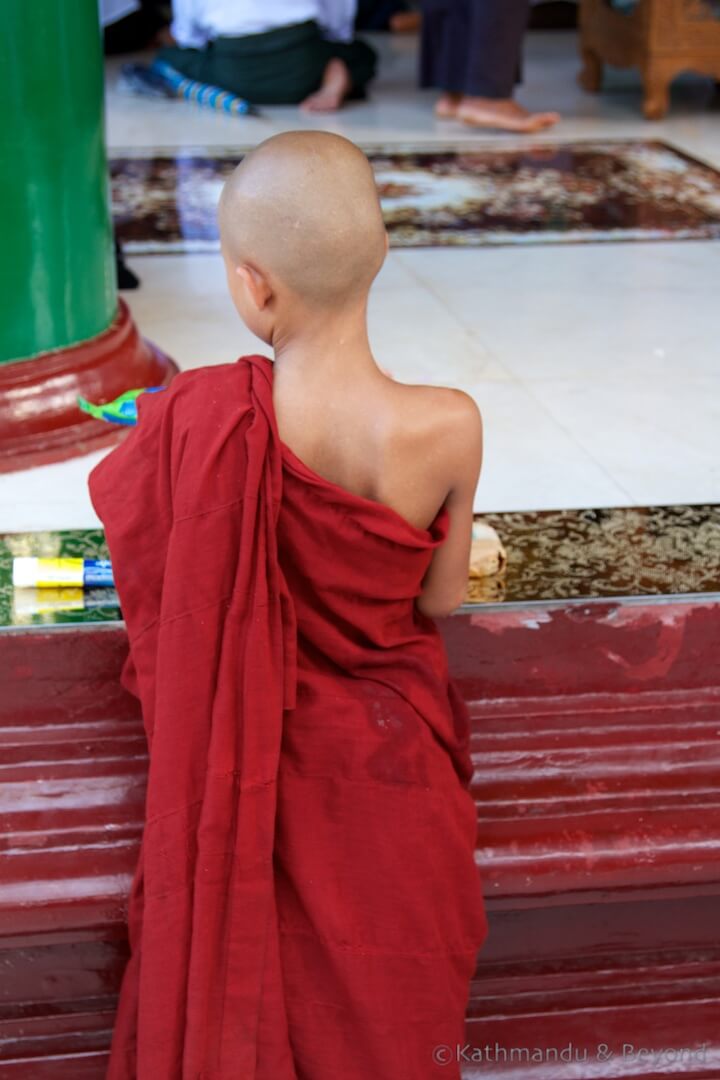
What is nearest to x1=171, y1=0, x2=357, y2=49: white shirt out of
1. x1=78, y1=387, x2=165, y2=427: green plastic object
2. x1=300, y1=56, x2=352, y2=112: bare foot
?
x1=300, y1=56, x2=352, y2=112: bare foot

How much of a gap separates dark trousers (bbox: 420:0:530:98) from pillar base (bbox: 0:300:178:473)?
8.48 feet

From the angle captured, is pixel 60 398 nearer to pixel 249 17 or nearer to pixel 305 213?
pixel 305 213

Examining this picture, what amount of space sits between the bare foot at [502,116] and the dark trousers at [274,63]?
0.58 meters

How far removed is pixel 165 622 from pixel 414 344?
1.37 meters

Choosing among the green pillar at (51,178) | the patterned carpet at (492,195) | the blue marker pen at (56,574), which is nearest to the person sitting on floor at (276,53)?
the patterned carpet at (492,195)

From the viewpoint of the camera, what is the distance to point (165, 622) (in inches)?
50.4

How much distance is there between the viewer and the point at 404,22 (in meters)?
6.47

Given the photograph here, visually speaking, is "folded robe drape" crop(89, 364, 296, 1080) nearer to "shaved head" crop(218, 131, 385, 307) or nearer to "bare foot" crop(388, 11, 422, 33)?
"shaved head" crop(218, 131, 385, 307)

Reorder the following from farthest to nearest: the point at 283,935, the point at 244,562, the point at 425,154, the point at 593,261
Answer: the point at 425,154 < the point at 593,261 < the point at 283,935 < the point at 244,562

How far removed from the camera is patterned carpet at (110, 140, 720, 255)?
324 cm

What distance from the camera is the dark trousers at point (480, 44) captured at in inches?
170

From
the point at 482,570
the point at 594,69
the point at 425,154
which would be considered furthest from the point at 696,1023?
the point at 594,69

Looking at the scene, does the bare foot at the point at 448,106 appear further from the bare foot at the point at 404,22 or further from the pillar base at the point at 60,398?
the pillar base at the point at 60,398

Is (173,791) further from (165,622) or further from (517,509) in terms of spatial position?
(517,509)
